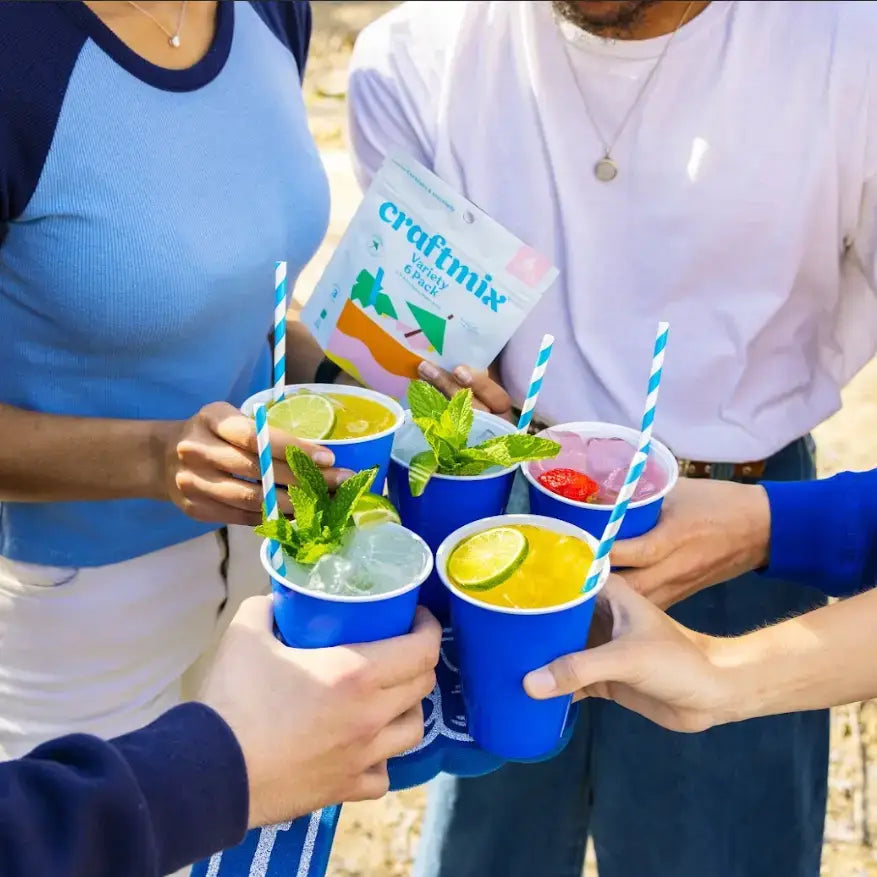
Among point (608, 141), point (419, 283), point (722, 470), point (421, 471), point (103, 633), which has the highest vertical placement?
point (608, 141)

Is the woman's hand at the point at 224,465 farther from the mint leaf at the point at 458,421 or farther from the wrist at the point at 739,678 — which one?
the wrist at the point at 739,678

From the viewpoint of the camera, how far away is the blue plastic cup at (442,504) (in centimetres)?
133

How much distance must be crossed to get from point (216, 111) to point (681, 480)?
90cm

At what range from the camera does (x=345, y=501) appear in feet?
3.79

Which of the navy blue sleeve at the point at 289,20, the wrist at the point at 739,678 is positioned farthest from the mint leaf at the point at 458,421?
→ the navy blue sleeve at the point at 289,20

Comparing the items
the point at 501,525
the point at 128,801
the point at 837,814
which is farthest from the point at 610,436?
the point at 837,814

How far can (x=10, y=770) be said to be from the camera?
3.07ft

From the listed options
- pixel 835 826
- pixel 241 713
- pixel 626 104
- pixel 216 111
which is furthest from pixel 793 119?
pixel 835 826

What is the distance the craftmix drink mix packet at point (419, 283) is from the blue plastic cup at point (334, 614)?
0.46 meters

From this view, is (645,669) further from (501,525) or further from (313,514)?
(313,514)

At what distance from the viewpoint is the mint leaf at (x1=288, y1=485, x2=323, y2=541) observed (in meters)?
1.14

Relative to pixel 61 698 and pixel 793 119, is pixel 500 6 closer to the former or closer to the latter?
pixel 793 119

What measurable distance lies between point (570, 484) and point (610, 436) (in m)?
0.16

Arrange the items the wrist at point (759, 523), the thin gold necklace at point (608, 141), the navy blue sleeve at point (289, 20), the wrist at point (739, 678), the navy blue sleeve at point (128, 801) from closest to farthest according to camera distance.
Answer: the navy blue sleeve at point (128, 801), the wrist at point (739, 678), the wrist at point (759, 523), the thin gold necklace at point (608, 141), the navy blue sleeve at point (289, 20)
